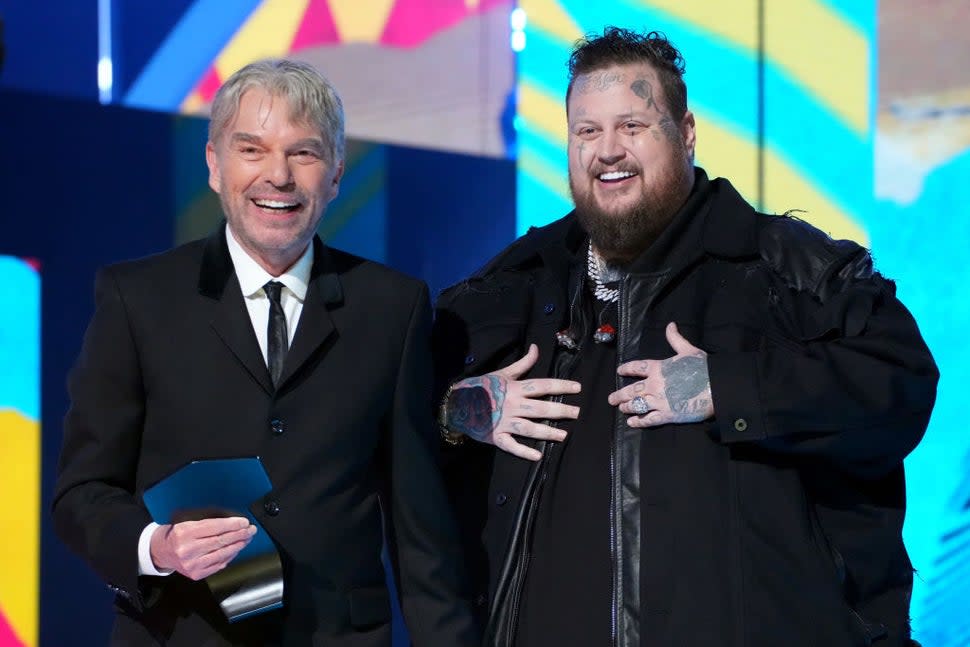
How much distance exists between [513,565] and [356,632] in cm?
39

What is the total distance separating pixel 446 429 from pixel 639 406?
1.54ft

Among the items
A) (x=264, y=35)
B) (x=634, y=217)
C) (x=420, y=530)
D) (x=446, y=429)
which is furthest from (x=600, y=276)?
(x=264, y=35)

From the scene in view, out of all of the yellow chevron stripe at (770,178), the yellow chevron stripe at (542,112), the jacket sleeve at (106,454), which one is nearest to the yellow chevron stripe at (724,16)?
the yellow chevron stripe at (770,178)

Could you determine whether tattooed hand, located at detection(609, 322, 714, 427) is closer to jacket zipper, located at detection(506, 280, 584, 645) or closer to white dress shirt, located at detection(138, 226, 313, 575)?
jacket zipper, located at detection(506, 280, 584, 645)

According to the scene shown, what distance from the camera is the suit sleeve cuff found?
2.08m

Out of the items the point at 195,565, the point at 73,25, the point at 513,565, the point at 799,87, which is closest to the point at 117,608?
the point at 195,565

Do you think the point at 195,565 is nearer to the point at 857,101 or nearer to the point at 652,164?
the point at 652,164

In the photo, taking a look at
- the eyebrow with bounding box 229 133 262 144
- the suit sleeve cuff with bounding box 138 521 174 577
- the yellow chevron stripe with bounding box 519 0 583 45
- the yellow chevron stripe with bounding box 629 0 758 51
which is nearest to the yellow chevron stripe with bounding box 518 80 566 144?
the yellow chevron stripe with bounding box 519 0 583 45

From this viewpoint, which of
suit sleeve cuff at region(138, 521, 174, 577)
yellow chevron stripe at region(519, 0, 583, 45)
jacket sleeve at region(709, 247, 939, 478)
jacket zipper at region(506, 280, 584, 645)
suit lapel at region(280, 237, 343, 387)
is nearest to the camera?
suit sleeve cuff at region(138, 521, 174, 577)

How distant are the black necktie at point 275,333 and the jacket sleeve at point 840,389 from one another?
2.57 feet

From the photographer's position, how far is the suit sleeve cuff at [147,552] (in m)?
2.08

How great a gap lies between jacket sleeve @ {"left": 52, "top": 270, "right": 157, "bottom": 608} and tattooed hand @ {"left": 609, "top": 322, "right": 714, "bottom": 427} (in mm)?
903

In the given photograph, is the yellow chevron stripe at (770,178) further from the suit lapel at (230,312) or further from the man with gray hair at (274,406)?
the suit lapel at (230,312)

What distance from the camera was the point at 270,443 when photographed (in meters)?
2.26
